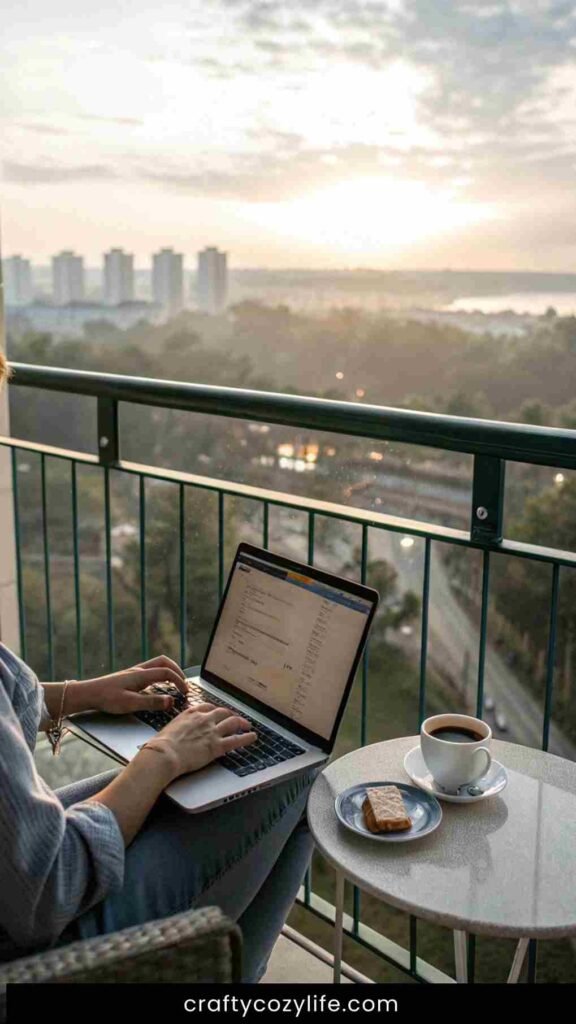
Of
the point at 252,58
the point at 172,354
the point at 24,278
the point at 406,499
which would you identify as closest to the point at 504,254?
the point at 252,58

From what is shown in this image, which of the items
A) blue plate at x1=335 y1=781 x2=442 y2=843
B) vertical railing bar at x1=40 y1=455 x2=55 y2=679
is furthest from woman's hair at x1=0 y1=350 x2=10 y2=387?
vertical railing bar at x1=40 y1=455 x2=55 y2=679

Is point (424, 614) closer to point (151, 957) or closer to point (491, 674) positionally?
point (151, 957)

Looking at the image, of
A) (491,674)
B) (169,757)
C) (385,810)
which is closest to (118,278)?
(491,674)

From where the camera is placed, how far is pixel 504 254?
2016cm

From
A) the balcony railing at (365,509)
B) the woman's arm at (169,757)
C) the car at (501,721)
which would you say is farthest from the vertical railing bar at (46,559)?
the car at (501,721)

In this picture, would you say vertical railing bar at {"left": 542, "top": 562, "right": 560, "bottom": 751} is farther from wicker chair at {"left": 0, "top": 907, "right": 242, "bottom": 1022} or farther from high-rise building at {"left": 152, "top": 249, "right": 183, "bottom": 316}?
high-rise building at {"left": 152, "top": 249, "right": 183, "bottom": 316}

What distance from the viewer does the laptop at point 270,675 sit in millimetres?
1496

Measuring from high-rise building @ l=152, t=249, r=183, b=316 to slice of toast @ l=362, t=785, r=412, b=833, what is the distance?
13.3m

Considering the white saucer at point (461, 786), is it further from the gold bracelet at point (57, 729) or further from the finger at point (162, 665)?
the gold bracelet at point (57, 729)

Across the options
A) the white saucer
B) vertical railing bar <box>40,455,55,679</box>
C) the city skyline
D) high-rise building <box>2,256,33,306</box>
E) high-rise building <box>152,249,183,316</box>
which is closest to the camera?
the white saucer

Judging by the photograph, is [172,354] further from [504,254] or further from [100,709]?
[100,709]

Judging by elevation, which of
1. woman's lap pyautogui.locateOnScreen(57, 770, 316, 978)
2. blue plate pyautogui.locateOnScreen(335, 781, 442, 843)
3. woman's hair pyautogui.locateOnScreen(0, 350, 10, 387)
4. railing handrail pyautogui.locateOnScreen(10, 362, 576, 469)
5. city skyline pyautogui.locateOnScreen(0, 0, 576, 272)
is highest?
city skyline pyautogui.locateOnScreen(0, 0, 576, 272)

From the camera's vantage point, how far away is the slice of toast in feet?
4.38

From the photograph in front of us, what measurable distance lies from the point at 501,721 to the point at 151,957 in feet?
51.7
